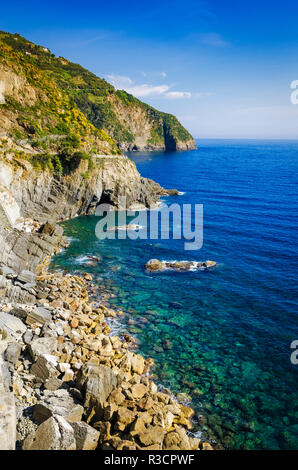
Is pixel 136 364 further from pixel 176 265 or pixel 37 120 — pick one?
pixel 37 120

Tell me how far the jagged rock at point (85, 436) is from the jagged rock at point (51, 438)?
0.34m

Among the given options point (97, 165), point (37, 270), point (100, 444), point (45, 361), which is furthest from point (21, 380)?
point (97, 165)

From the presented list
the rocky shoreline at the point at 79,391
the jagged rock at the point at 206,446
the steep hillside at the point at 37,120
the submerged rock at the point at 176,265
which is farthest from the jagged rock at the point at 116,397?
the steep hillside at the point at 37,120

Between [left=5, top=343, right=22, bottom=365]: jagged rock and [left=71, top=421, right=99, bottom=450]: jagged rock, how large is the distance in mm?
5483

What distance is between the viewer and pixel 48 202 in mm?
46312

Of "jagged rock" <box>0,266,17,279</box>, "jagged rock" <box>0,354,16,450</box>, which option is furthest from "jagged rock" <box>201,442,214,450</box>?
"jagged rock" <box>0,266,17,279</box>

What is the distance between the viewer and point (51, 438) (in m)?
11.1

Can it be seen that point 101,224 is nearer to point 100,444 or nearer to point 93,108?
point 100,444

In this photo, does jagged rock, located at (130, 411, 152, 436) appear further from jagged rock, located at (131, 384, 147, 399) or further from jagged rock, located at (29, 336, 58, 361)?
jagged rock, located at (29, 336, 58, 361)

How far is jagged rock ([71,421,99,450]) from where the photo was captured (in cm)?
1168

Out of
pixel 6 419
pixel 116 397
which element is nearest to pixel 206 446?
pixel 116 397

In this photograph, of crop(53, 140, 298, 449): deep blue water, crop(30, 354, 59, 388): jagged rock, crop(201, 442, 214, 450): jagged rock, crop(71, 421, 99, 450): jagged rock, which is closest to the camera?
crop(71, 421, 99, 450): jagged rock

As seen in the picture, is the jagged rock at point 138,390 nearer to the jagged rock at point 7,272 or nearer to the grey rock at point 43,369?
the grey rock at point 43,369

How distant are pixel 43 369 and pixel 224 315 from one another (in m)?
15.8
